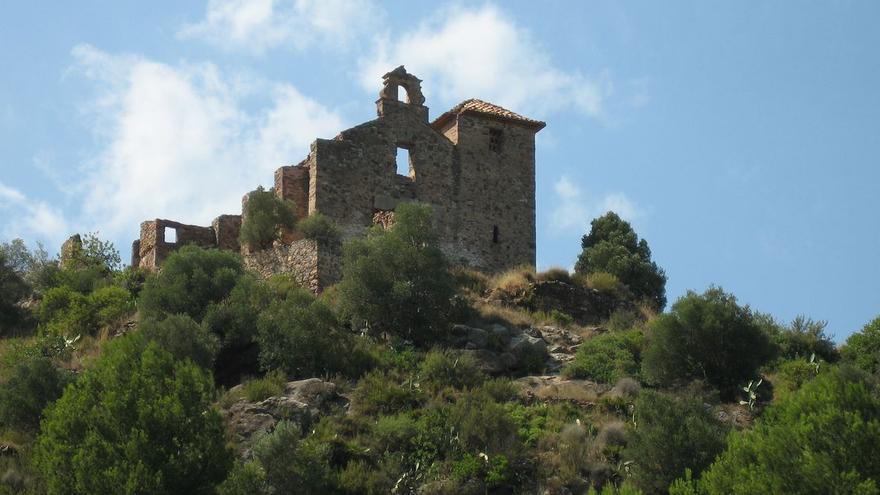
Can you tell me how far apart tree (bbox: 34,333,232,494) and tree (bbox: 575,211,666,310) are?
816 inches

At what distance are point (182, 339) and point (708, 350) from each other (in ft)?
37.5

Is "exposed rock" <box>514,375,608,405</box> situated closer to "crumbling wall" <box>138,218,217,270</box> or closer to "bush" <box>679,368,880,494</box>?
"bush" <box>679,368,880,494</box>

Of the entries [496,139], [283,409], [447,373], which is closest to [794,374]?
[447,373]

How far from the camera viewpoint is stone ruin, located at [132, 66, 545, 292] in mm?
41750

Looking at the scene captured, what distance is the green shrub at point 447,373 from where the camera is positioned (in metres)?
32.3

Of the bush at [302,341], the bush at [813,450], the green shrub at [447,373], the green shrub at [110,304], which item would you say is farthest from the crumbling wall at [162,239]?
the bush at [813,450]

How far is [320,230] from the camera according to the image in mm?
39000

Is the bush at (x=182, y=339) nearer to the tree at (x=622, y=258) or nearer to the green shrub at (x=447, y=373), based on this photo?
the green shrub at (x=447, y=373)

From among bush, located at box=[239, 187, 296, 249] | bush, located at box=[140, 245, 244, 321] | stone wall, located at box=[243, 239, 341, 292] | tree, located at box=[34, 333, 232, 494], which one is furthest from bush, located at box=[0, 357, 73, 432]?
bush, located at box=[239, 187, 296, 249]

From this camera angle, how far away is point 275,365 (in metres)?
32.9

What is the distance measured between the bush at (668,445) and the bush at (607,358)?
16.2 ft

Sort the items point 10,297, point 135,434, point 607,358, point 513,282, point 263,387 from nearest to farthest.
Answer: point 135,434 < point 263,387 < point 607,358 < point 513,282 < point 10,297

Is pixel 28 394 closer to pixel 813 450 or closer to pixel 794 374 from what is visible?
pixel 813 450

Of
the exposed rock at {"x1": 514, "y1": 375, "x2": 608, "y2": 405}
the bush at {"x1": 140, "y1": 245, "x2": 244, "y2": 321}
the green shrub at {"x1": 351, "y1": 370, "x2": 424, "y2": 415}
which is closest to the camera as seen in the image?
the green shrub at {"x1": 351, "y1": 370, "x2": 424, "y2": 415}
